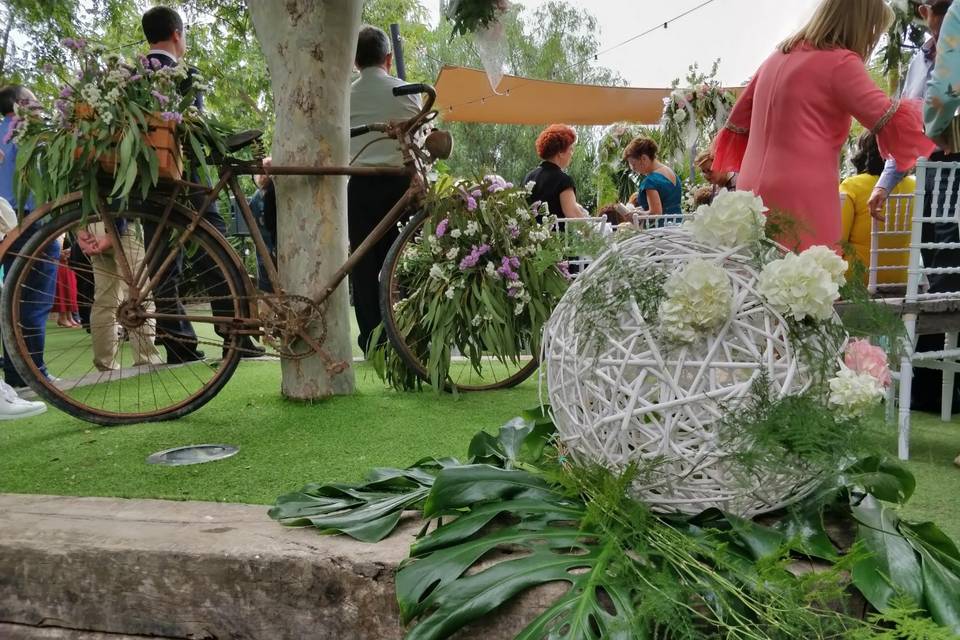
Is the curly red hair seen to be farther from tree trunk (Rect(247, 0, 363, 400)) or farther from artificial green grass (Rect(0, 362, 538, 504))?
artificial green grass (Rect(0, 362, 538, 504))

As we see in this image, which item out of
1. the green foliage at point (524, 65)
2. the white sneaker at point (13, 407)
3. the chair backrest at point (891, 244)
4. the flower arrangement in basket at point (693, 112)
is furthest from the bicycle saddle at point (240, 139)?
the green foliage at point (524, 65)

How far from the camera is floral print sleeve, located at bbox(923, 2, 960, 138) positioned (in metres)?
1.91

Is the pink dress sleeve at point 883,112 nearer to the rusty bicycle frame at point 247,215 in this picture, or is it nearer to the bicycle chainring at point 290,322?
the rusty bicycle frame at point 247,215

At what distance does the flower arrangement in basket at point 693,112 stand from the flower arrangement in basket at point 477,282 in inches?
197

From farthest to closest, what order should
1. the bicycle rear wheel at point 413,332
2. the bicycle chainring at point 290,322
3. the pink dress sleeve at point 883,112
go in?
the bicycle rear wheel at point 413,332
the bicycle chainring at point 290,322
the pink dress sleeve at point 883,112

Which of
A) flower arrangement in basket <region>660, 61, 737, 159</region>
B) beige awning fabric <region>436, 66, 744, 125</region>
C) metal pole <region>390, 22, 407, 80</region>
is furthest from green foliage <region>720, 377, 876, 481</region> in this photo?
beige awning fabric <region>436, 66, 744, 125</region>

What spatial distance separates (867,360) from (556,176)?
3.82 m

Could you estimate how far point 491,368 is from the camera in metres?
4.07

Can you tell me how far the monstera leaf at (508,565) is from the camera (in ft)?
4.19

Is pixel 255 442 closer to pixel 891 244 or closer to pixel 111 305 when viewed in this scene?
pixel 111 305

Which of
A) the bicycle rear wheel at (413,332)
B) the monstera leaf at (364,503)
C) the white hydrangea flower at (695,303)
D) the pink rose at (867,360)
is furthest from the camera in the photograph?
the bicycle rear wheel at (413,332)

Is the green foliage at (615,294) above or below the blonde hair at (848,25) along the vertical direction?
below

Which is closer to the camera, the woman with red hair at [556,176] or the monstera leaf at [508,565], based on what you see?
the monstera leaf at [508,565]

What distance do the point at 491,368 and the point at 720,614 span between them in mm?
2867
